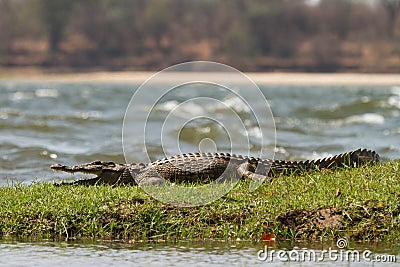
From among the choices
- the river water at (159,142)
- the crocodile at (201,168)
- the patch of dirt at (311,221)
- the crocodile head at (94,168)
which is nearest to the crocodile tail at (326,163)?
the crocodile at (201,168)

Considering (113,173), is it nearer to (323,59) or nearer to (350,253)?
(350,253)

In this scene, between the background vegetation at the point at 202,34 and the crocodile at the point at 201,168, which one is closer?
the crocodile at the point at 201,168

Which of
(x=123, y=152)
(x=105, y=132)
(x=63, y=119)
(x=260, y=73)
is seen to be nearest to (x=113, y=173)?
(x=123, y=152)

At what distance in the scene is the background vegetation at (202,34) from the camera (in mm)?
65312

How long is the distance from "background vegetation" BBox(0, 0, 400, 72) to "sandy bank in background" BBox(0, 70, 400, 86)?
1.11m

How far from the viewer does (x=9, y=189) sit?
6.96m

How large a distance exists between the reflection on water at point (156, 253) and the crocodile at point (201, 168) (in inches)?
76.0

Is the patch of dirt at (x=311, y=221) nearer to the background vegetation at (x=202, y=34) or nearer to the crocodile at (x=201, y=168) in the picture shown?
the crocodile at (x=201, y=168)

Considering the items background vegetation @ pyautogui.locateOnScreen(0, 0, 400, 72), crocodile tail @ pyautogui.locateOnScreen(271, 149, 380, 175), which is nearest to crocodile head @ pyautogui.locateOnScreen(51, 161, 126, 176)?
crocodile tail @ pyautogui.locateOnScreen(271, 149, 380, 175)

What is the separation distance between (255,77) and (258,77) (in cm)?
23

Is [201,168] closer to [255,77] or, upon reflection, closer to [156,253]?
[156,253]

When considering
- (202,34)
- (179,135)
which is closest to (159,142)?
(179,135)

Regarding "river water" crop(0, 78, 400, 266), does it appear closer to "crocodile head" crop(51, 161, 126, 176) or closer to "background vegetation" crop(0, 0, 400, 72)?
"crocodile head" crop(51, 161, 126, 176)

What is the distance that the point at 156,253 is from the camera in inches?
213
